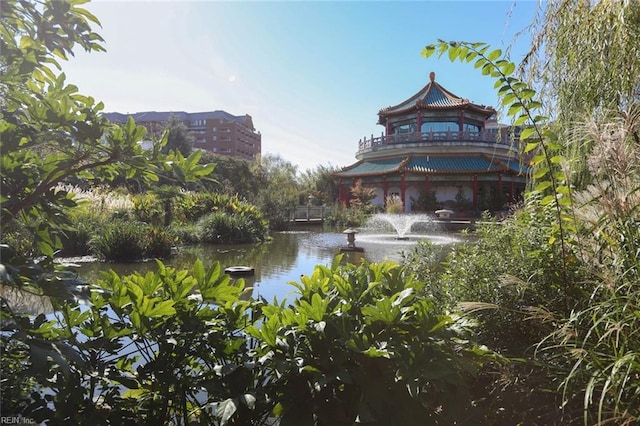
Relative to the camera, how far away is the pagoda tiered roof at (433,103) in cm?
2705

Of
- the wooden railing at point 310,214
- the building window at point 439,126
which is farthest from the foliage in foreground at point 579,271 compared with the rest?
the building window at point 439,126

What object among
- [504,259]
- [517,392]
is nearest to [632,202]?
[504,259]

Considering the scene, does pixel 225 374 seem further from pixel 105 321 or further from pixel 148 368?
pixel 105 321

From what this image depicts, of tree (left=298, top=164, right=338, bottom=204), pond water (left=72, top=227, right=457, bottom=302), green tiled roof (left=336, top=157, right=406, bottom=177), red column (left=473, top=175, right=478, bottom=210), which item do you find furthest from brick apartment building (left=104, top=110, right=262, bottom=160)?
pond water (left=72, top=227, right=457, bottom=302)

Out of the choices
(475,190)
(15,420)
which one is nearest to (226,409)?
(15,420)

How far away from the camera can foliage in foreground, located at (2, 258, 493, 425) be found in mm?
1365

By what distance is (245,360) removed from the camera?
5.06 ft

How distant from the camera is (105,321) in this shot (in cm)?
151

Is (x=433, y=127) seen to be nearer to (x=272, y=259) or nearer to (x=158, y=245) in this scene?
(x=272, y=259)

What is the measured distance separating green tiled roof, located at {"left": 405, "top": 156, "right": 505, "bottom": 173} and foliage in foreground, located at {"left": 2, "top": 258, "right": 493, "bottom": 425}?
78.0 feet

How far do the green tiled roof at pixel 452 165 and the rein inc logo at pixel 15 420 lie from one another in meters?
24.2

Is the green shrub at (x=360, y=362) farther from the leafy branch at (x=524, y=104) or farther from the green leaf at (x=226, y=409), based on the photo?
the leafy branch at (x=524, y=104)

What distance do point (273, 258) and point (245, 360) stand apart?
27.7ft

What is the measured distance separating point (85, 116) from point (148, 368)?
875 millimetres
